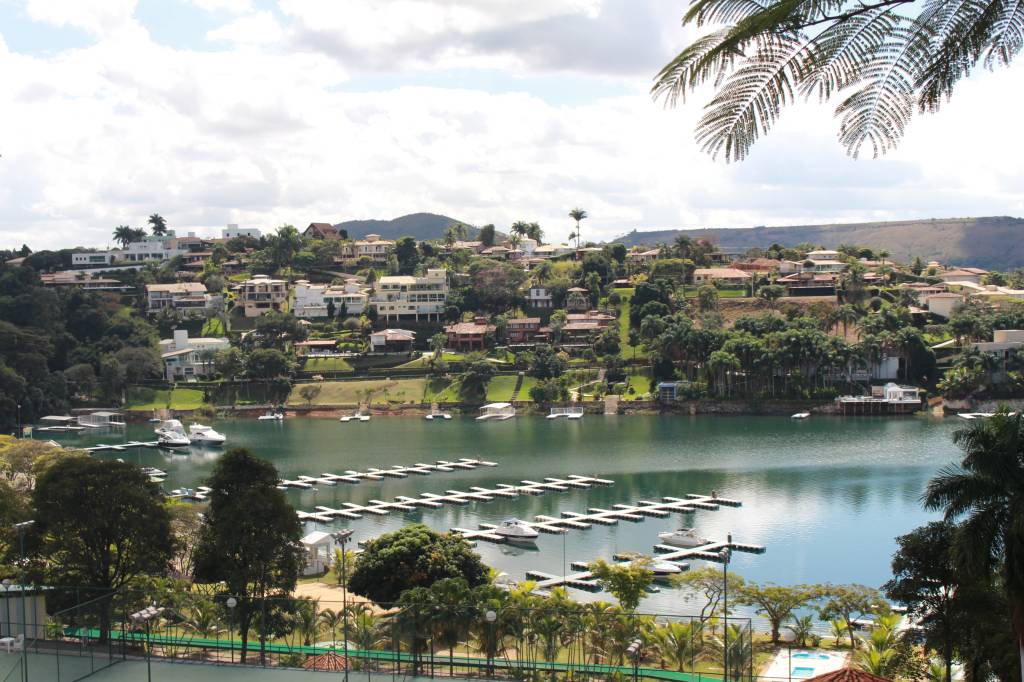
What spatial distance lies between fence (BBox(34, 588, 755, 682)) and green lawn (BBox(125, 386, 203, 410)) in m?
59.6

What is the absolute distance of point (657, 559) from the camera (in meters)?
30.9

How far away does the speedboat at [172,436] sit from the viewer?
60438mm

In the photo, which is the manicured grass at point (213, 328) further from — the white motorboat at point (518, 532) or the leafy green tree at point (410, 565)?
the leafy green tree at point (410, 565)

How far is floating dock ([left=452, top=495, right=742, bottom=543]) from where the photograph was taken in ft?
118

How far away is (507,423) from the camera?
67.0m

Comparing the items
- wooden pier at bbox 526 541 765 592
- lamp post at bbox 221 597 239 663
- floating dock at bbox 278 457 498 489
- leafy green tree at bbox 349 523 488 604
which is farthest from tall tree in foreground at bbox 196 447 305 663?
floating dock at bbox 278 457 498 489

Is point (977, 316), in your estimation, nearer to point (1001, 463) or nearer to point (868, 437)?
point (868, 437)

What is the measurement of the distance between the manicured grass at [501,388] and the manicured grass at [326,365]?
36.1 ft

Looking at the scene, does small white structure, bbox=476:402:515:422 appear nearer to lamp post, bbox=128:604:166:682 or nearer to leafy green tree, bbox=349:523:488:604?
leafy green tree, bbox=349:523:488:604

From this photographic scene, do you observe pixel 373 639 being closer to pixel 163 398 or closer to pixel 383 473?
pixel 383 473

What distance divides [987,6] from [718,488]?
4123 centimetres

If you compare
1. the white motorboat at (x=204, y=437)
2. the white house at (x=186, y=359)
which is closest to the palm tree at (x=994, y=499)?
the white motorboat at (x=204, y=437)

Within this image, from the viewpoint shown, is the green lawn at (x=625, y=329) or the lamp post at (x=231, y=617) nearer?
the lamp post at (x=231, y=617)

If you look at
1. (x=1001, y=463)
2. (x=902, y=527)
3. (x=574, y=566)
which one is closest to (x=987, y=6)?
(x=1001, y=463)
